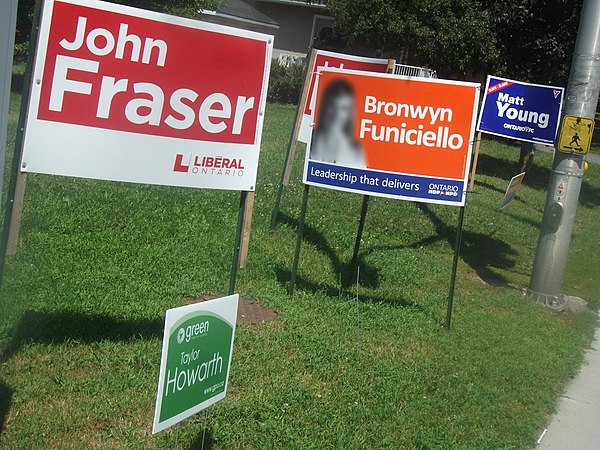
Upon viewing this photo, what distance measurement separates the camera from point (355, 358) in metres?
5.34

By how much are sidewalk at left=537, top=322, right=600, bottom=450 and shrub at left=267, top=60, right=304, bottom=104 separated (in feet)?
66.6

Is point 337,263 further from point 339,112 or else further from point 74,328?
point 74,328

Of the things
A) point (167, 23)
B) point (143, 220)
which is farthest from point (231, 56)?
point (143, 220)

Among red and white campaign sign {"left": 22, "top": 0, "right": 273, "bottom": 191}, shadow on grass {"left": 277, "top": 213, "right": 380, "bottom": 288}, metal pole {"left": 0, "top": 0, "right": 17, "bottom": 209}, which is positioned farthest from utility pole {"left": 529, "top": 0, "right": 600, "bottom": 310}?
metal pole {"left": 0, "top": 0, "right": 17, "bottom": 209}

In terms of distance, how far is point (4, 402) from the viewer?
395cm

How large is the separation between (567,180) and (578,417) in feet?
10.5

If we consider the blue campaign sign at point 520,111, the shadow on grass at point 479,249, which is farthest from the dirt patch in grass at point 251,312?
the blue campaign sign at point 520,111

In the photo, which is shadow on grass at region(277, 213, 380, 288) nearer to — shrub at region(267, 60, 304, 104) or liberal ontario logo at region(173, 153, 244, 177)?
liberal ontario logo at region(173, 153, 244, 177)

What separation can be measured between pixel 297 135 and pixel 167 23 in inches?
185

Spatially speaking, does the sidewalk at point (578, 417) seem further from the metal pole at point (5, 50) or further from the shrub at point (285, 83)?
the shrub at point (285, 83)

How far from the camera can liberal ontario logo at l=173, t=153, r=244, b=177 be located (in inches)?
166

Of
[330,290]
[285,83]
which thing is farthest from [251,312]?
[285,83]

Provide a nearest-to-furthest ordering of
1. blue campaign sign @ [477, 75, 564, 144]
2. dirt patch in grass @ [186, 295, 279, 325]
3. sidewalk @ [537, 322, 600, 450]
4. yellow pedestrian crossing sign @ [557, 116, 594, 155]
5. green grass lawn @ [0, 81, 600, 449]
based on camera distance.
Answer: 1. green grass lawn @ [0, 81, 600, 449]
2. sidewalk @ [537, 322, 600, 450]
3. dirt patch in grass @ [186, 295, 279, 325]
4. yellow pedestrian crossing sign @ [557, 116, 594, 155]
5. blue campaign sign @ [477, 75, 564, 144]

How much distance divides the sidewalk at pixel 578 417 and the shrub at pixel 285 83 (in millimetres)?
20312
